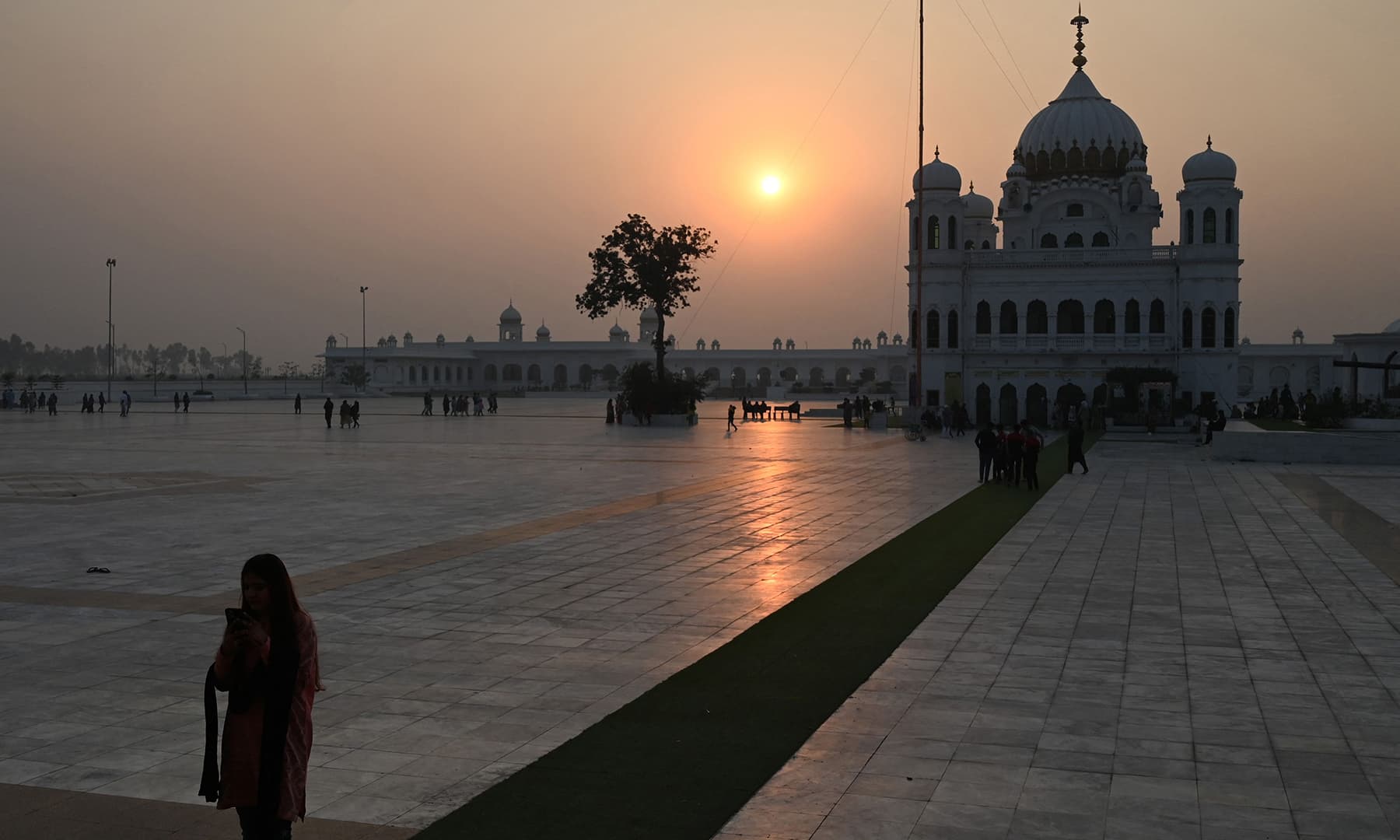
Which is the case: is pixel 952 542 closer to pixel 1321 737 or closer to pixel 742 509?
pixel 742 509

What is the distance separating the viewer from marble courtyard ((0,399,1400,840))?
6.52 meters

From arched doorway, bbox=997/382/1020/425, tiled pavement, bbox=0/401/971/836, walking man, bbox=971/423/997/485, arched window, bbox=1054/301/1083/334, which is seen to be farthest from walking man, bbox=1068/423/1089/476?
arched window, bbox=1054/301/1083/334

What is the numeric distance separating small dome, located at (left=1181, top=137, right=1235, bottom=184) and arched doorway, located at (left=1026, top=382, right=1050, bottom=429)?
11.0 metres

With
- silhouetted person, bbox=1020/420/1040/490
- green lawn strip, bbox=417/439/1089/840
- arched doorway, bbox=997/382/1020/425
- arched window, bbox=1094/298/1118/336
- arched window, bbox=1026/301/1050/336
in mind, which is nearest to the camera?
green lawn strip, bbox=417/439/1089/840

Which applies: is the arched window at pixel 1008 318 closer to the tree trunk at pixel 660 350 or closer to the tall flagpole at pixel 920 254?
the tall flagpole at pixel 920 254

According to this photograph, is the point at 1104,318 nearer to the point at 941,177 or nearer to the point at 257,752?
the point at 941,177

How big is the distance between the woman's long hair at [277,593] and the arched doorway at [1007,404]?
51.8 meters

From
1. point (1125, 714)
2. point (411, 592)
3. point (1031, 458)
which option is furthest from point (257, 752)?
point (1031, 458)

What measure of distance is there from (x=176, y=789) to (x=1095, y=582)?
31.7ft

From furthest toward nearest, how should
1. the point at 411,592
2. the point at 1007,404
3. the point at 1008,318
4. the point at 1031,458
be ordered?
the point at 1008,318, the point at 1007,404, the point at 1031,458, the point at 411,592

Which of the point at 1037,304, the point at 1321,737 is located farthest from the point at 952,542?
the point at 1037,304

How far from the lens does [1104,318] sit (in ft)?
179

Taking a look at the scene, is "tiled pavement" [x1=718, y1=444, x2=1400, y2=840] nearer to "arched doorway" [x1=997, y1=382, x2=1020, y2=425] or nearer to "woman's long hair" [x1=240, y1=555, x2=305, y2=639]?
"woman's long hair" [x1=240, y1=555, x2=305, y2=639]

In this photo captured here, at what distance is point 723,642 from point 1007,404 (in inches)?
1831
